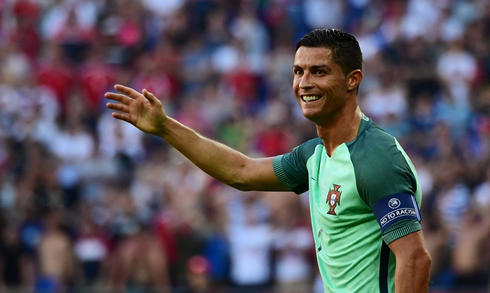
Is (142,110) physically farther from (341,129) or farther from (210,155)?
(341,129)

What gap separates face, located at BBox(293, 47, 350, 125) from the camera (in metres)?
4.47

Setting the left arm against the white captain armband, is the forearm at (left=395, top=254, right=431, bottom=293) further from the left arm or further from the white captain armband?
the white captain armband

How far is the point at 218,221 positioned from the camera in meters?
12.5

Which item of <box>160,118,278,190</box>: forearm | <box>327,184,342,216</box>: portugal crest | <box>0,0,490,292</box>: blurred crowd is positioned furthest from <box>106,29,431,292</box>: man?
<box>0,0,490,292</box>: blurred crowd

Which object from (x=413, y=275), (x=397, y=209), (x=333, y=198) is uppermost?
(x=333, y=198)

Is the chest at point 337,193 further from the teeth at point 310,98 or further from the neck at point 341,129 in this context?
the teeth at point 310,98

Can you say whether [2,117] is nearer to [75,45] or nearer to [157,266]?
[75,45]

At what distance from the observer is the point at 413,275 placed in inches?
158

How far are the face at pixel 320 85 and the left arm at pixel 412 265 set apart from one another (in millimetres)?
817

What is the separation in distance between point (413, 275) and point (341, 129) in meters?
0.89

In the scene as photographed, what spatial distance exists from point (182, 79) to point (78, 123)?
202cm

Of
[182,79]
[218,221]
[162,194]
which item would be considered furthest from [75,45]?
[218,221]

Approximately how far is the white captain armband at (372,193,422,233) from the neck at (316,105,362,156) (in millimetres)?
527

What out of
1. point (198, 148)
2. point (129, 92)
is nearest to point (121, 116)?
point (129, 92)
